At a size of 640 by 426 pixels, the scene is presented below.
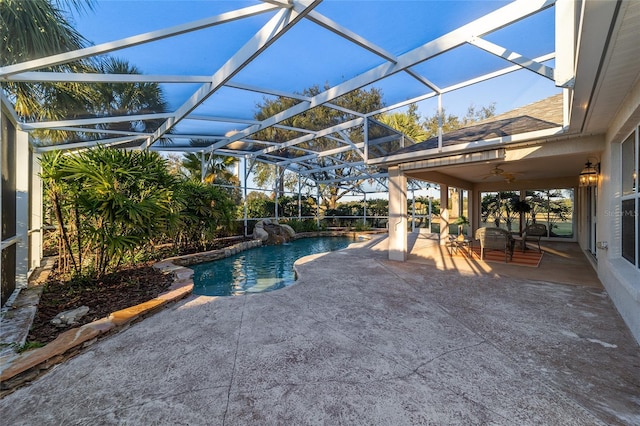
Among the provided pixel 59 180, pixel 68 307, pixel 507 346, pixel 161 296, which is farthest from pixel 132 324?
pixel 507 346

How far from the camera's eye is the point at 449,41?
12.6 feet

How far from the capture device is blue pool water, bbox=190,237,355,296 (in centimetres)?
603

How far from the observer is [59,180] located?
4273 millimetres

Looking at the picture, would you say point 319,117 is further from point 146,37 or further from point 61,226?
point 61,226

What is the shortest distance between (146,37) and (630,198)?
6.87 m

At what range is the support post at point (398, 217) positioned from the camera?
24.5ft

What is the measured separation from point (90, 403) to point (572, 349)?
15.3 feet

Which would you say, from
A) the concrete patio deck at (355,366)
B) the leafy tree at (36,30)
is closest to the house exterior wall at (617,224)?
the concrete patio deck at (355,366)

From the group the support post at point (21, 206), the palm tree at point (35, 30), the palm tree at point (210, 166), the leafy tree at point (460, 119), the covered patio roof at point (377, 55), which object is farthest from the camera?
the leafy tree at point (460, 119)

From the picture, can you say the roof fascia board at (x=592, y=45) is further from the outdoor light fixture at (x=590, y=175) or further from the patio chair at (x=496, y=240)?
the patio chair at (x=496, y=240)

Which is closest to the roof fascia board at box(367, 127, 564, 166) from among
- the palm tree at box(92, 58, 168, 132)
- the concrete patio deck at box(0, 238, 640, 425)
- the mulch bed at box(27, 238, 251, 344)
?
the concrete patio deck at box(0, 238, 640, 425)

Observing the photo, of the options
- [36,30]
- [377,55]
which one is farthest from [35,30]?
[377,55]

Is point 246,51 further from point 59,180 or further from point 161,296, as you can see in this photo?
point 161,296

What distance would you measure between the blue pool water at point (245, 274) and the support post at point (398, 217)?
10.2 ft
